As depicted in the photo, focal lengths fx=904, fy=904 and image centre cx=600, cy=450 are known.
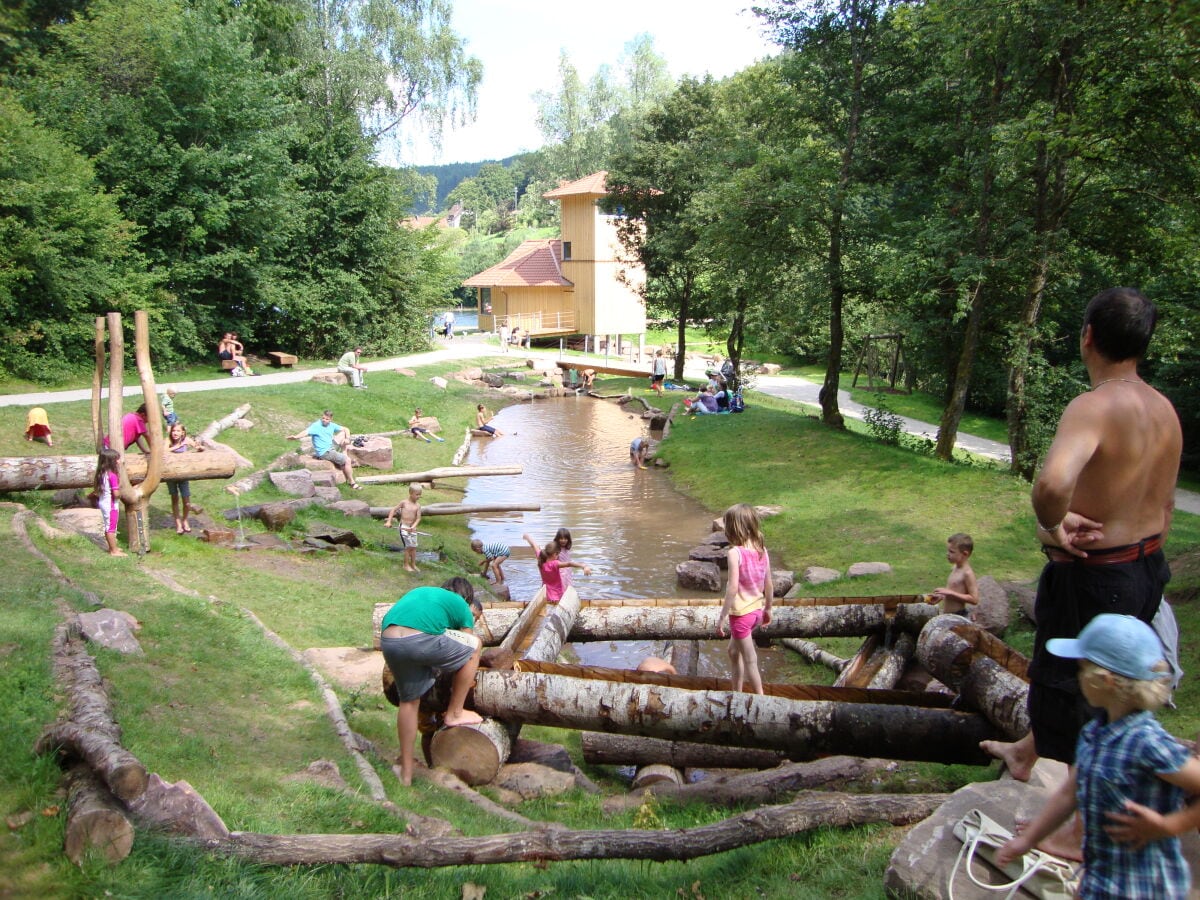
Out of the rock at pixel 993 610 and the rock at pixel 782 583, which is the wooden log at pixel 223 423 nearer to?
the rock at pixel 782 583

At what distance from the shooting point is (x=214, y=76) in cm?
2659

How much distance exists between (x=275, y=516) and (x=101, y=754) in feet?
31.3

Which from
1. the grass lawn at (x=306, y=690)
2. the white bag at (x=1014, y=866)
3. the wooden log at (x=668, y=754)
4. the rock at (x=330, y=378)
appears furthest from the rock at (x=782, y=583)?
the rock at (x=330, y=378)

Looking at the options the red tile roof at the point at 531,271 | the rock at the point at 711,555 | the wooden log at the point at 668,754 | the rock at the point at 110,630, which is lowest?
the rock at the point at 711,555

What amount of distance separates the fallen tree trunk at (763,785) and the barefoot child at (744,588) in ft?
2.78

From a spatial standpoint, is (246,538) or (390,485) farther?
(390,485)

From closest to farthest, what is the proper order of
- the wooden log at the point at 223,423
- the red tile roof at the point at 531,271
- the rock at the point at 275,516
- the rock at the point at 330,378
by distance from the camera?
1. the rock at the point at 275,516
2. the wooden log at the point at 223,423
3. the rock at the point at 330,378
4. the red tile roof at the point at 531,271

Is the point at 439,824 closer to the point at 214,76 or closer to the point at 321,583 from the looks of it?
the point at 321,583

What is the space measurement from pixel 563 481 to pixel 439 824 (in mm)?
15921

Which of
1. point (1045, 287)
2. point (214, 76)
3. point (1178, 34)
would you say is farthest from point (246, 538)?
point (214, 76)

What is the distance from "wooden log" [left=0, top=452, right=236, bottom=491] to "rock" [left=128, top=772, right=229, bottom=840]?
305 inches

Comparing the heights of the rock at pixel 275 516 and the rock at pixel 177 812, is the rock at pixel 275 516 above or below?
below

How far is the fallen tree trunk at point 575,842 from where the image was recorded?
4.46 meters

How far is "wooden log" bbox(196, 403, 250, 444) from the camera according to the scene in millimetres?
18675
